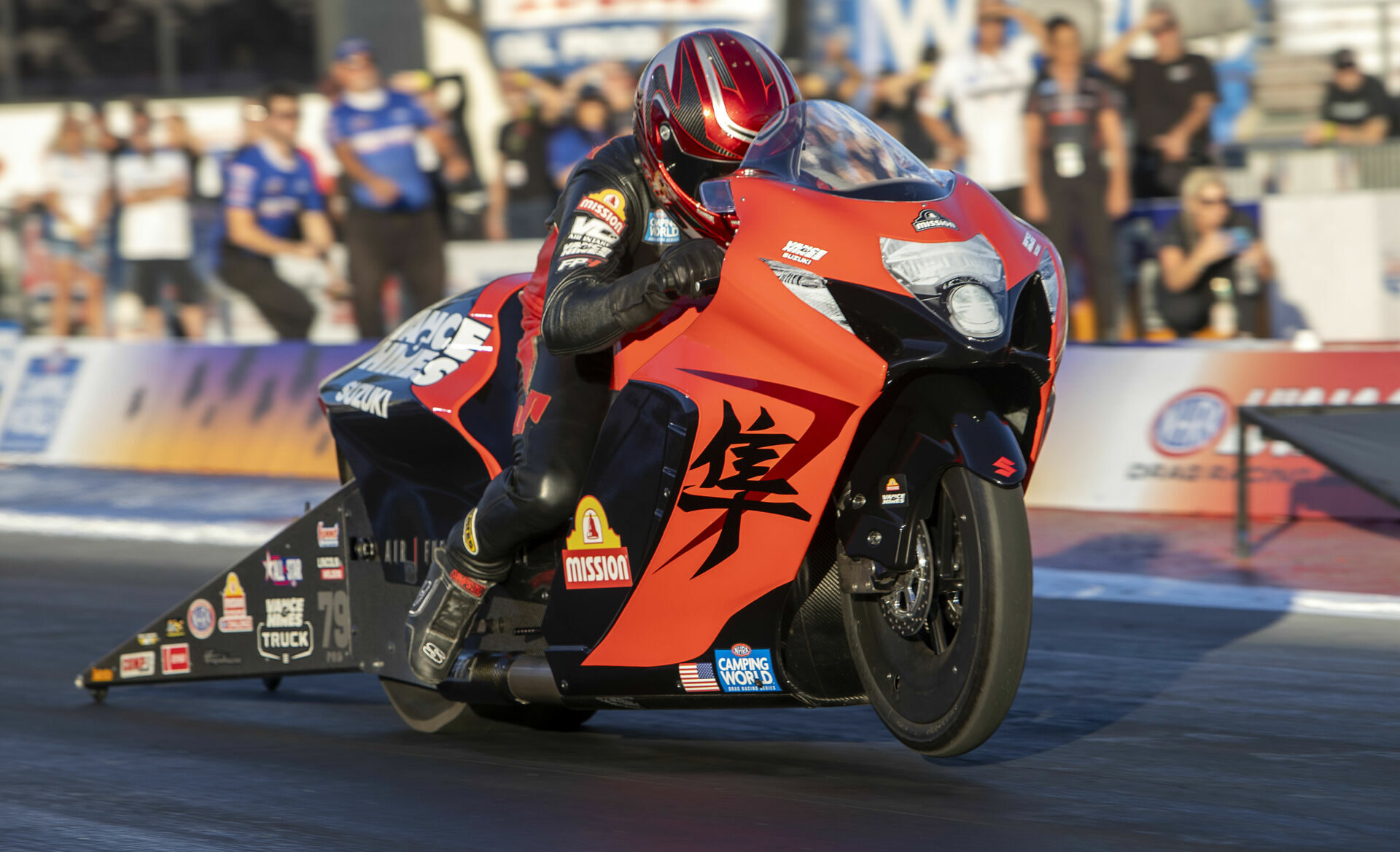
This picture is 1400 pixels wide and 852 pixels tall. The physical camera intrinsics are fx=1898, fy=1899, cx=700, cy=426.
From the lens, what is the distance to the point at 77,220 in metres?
14.1

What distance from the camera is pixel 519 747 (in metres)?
5.29

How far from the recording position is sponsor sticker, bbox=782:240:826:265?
407cm

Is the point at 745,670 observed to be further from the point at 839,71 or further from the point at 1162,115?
the point at 839,71

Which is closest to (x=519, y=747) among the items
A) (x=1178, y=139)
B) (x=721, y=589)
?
(x=721, y=589)

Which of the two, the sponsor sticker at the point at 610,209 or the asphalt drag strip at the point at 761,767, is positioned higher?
the sponsor sticker at the point at 610,209

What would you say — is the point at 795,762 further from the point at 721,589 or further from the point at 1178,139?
the point at 1178,139

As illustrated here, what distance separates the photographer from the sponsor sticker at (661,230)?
4.70m

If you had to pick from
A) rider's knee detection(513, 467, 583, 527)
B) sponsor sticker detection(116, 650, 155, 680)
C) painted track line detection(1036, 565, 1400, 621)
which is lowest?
painted track line detection(1036, 565, 1400, 621)

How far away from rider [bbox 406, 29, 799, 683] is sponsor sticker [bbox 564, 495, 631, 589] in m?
0.05

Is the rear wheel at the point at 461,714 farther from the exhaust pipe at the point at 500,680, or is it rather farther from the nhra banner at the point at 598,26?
the nhra banner at the point at 598,26

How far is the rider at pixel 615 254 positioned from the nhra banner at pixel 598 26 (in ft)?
29.7

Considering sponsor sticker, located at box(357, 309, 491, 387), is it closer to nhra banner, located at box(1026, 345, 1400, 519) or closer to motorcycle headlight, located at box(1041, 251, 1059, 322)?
motorcycle headlight, located at box(1041, 251, 1059, 322)

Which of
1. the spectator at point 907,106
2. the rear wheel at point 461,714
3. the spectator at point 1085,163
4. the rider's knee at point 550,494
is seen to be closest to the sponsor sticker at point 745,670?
the rider's knee at point 550,494

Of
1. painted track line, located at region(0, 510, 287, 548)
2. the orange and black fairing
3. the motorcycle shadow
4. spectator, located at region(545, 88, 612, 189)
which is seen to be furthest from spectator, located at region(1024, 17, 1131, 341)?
the orange and black fairing
